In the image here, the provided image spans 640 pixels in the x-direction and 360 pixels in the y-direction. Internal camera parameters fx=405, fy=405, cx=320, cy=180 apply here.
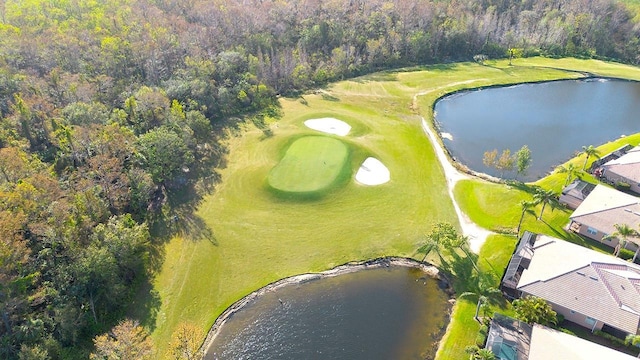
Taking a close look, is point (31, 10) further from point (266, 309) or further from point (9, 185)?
point (266, 309)

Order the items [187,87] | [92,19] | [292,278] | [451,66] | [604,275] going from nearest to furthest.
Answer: [604,275]
[292,278]
[187,87]
[92,19]
[451,66]

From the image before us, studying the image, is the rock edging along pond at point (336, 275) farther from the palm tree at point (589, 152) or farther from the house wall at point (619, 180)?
the palm tree at point (589, 152)

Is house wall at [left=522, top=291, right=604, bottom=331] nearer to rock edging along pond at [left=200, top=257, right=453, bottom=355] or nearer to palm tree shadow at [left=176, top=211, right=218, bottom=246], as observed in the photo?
rock edging along pond at [left=200, top=257, right=453, bottom=355]

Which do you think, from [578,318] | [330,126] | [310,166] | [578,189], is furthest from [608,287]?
[330,126]

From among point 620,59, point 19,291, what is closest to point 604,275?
point 19,291

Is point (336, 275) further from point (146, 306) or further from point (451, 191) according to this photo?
point (451, 191)

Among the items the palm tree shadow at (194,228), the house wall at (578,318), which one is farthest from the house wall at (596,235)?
the palm tree shadow at (194,228)

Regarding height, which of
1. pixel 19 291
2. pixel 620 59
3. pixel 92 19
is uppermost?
pixel 92 19
